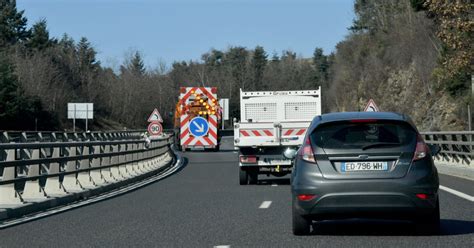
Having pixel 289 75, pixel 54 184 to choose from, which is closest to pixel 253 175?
pixel 54 184

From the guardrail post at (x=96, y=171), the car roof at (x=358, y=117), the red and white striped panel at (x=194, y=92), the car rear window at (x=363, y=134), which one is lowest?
the guardrail post at (x=96, y=171)

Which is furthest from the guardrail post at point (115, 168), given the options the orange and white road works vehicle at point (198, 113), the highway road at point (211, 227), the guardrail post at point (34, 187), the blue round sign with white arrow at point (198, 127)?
the orange and white road works vehicle at point (198, 113)

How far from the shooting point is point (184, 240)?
1062 centimetres

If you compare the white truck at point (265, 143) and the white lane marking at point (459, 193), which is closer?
the white lane marking at point (459, 193)

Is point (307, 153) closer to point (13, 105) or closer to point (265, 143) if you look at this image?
point (265, 143)

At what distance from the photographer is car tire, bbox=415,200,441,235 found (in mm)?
10688

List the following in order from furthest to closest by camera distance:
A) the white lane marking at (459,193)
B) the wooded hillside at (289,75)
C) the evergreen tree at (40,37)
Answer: the evergreen tree at (40,37)
the wooded hillside at (289,75)
the white lane marking at (459,193)

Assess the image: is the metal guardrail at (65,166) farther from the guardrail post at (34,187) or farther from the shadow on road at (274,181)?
the shadow on road at (274,181)

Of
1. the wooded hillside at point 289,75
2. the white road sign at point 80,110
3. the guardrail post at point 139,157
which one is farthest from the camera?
the white road sign at point 80,110

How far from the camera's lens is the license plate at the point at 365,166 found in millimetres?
10547

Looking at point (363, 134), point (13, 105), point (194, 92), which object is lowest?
point (363, 134)

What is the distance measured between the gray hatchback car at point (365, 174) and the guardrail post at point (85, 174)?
31.1ft

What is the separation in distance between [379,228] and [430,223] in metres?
1.09

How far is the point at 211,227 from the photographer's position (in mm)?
12023
